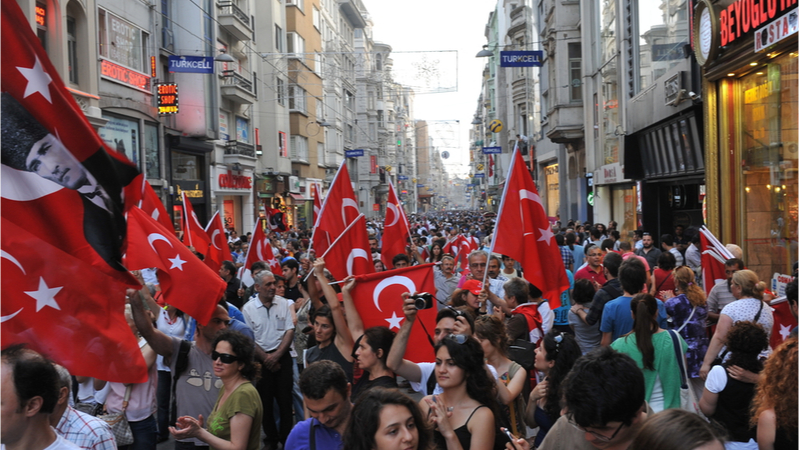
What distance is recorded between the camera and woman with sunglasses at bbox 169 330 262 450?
14.9 ft

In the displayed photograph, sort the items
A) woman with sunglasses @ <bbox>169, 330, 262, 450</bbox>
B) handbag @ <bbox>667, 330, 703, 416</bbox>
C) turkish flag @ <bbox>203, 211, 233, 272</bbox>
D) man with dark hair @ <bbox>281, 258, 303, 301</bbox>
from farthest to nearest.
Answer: turkish flag @ <bbox>203, 211, 233, 272</bbox> < man with dark hair @ <bbox>281, 258, 303, 301</bbox> < handbag @ <bbox>667, 330, 703, 416</bbox> < woman with sunglasses @ <bbox>169, 330, 262, 450</bbox>

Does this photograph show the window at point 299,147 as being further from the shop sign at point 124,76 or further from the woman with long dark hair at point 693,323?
the woman with long dark hair at point 693,323

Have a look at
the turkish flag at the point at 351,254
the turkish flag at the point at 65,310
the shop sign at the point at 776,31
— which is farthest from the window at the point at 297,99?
the turkish flag at the point at 65,310

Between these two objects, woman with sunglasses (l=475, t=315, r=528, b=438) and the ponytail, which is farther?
the ponytail

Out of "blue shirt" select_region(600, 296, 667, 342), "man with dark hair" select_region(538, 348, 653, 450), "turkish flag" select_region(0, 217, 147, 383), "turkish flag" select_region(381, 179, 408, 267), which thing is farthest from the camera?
"turkish flag" select_region(381, 179, 408, 267)

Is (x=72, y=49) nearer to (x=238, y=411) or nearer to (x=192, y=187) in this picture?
(x=192, y=187)

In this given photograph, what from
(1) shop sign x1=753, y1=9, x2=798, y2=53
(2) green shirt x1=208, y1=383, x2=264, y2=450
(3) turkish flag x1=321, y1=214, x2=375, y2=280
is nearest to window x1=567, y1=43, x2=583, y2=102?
(1) shop sign x1=753, y1=9, x2=798, y2=53

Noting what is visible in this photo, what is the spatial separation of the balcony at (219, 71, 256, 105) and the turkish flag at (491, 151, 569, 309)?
2334cm

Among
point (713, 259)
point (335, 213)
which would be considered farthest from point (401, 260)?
point (713, 259)

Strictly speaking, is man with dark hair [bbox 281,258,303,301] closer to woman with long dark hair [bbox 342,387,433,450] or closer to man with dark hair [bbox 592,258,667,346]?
man with dark hair [bbox 592,258,667,346]

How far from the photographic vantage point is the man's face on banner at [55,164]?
12.4 feet

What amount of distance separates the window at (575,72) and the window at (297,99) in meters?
15.5

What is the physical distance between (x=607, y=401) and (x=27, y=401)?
2.60 m

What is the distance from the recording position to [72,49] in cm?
1819
